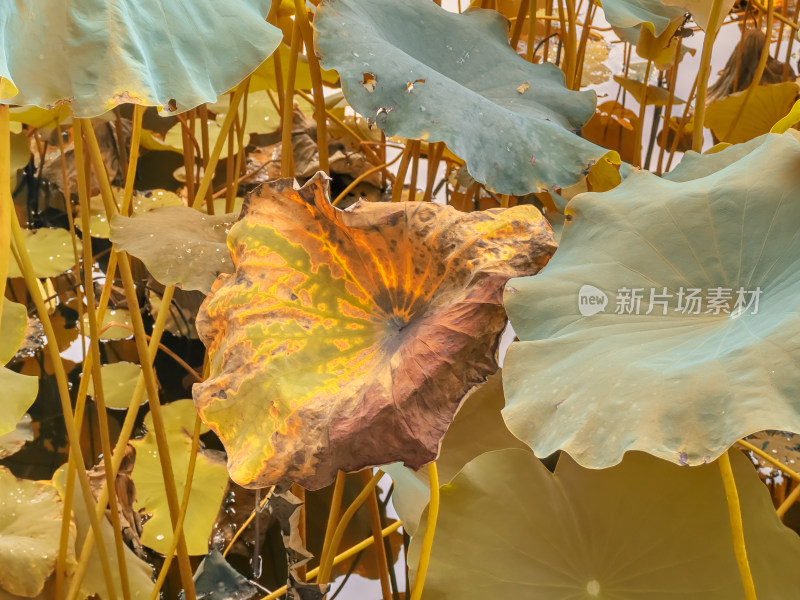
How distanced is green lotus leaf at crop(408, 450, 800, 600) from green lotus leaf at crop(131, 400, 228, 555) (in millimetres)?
552

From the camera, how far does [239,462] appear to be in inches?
20.5

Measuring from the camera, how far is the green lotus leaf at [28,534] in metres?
0.83

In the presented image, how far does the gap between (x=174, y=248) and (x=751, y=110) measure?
44.9 inches

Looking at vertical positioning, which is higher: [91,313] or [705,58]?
[705,58]

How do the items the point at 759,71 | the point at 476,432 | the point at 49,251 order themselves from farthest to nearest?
the point at 49,251 < the point at 759,71 < the point at 476,432

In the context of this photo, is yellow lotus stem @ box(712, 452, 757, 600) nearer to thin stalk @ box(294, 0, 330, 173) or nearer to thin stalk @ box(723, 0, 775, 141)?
thin stalk @ box(294, 0, 330, 173)

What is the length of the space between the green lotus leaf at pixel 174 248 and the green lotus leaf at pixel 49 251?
3.22ft

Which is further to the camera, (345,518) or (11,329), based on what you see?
(11,329)

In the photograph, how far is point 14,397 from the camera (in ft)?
2.44

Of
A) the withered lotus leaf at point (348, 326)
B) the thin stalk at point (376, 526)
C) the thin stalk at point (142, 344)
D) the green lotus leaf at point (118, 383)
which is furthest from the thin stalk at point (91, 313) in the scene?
the green lotus leaf at point (118, 383)

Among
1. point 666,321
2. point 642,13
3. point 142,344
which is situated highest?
point 642,13

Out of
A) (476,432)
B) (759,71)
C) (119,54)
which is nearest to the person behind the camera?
(119,54)

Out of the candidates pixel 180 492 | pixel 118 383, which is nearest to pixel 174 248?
pixel 180 492

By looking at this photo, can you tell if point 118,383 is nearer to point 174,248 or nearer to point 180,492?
point 180,492
